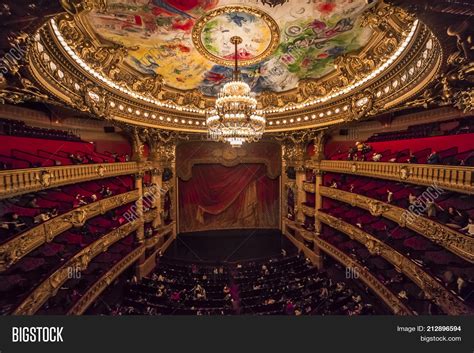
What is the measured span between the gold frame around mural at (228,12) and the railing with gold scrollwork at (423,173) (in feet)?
17.7

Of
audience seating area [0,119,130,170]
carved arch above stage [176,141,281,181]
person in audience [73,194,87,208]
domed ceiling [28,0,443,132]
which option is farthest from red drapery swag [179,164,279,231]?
person in audience [73,194,87,208]

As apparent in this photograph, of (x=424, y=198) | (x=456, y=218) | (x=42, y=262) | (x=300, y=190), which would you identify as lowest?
(x=42, y=262)

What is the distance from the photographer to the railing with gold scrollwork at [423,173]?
4848 mm

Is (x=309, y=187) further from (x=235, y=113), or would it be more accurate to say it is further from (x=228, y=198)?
(x=235, y=113)

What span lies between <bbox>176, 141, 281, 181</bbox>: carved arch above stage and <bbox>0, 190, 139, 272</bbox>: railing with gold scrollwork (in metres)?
6.02

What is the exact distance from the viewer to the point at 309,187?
13.2 m

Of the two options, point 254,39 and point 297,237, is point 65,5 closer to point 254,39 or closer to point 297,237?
point 254,39

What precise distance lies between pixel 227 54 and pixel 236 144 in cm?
328

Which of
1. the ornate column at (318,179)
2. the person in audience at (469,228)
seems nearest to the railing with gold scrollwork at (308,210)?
the ornate column at (318,179)

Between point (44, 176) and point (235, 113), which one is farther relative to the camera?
point (235, 113)

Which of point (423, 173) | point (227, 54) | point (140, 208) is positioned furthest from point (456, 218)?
point (140, 208)

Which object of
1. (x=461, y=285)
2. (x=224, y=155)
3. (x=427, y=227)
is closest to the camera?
(x=461, y=285)

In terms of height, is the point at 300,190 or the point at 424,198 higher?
the point at 424,198

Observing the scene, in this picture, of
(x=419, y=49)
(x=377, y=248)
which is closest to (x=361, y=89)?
(x=419, y=49)
